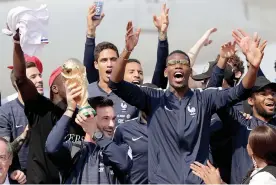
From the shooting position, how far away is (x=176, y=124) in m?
4.66

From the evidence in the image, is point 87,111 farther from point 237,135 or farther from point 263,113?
point 263,113

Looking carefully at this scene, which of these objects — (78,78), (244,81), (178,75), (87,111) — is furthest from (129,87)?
(244,81)

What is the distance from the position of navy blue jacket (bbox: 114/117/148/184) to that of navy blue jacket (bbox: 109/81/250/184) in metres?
0.24

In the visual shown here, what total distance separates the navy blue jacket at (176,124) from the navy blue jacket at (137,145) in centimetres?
24

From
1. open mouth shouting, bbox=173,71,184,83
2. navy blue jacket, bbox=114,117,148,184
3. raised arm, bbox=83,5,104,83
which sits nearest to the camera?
open mouth shouting, bbox=173,71,184,83

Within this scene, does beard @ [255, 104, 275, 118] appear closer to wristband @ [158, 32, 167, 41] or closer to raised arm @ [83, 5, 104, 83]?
wristband @ [158, 32, 167, 41]

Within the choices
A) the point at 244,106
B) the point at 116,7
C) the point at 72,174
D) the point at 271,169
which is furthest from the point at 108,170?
the point at 116,7

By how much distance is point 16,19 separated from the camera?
444 centimetres

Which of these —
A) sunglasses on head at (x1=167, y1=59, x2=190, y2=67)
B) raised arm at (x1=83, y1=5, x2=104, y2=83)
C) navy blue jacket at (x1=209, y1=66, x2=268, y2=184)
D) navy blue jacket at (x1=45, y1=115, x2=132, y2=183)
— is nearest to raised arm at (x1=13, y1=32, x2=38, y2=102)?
navy blue jacket at (x1=45, y1=115, x2=132, y2=183)

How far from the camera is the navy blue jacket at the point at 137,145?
4922 millimetres

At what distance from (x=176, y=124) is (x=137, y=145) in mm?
400

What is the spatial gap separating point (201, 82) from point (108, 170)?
6.95ft

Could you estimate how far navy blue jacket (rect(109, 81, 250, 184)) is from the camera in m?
4.60

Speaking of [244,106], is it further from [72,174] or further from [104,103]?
[72,174]
